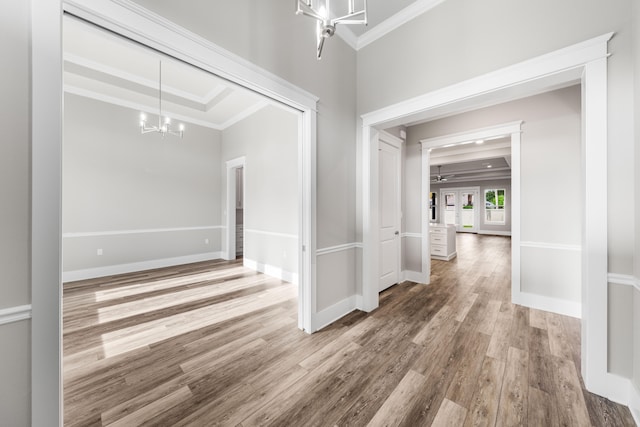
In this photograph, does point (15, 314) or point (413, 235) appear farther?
point (413, 235)

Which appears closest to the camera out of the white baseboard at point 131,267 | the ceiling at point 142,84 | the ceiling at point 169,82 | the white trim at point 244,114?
the ceiling at point 169,82

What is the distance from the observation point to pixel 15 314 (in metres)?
1.04

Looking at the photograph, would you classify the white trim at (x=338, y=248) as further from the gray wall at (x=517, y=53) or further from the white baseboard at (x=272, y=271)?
the gray wall at (x=517, y=53)

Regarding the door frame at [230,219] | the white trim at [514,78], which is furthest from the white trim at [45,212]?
the door frame at [230,219]

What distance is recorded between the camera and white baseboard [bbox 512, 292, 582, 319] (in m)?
2.79

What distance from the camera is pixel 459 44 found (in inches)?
87.0

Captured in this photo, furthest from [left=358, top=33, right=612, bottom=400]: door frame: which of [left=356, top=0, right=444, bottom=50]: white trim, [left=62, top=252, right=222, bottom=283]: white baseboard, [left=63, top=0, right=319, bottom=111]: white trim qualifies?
[left=62, top=252, right=222, bottom=283]: white baseboard

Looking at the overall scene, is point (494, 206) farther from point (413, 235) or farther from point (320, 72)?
point (320, 72)

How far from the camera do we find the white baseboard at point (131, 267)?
4.05m

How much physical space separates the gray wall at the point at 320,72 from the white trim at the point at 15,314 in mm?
1757

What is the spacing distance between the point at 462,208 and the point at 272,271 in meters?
12.3

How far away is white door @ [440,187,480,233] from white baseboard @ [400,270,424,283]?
1023cm

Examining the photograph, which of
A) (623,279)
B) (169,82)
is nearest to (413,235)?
(623,279)

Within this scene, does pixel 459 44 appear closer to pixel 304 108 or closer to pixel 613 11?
pixel 613 11
